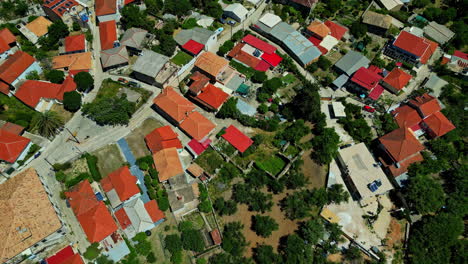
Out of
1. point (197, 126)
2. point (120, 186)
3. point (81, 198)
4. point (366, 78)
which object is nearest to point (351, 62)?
point (366, 78)

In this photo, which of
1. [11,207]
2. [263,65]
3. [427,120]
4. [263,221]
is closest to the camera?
[11,207]

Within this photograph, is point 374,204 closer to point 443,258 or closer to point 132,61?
point 443,258

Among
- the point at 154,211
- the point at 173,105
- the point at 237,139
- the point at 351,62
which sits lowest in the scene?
the point at 154,211

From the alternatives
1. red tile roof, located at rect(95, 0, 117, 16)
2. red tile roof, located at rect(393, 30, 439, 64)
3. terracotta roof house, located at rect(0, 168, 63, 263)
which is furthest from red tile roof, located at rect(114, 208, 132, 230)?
red tile roof, located at rect(393, 30, 439, 64)

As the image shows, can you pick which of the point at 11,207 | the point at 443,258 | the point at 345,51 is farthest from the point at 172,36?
the point at 443,258

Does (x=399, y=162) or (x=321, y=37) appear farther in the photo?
(x=321, y=37)

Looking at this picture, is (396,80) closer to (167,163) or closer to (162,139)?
(162,139)
